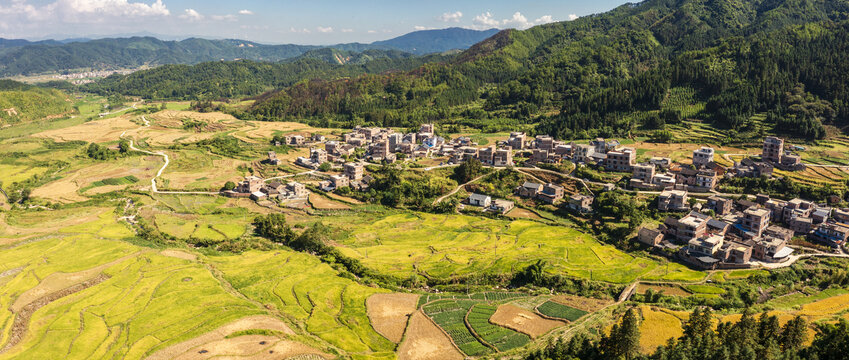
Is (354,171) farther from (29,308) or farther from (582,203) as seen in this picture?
(29,308)

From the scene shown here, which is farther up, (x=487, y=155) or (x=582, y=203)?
(x=487, y=155)

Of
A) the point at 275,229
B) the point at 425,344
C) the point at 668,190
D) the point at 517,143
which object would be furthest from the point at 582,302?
the point at 517,143

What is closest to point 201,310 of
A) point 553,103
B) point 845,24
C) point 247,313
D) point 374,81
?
point 247,313

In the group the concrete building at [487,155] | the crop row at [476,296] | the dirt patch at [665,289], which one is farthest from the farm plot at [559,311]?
the concrete building at [487,155]

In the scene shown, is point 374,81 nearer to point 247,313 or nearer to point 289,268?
point 289,268

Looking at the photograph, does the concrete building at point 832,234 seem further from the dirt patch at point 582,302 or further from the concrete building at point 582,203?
the dirt patch at point 582,302
